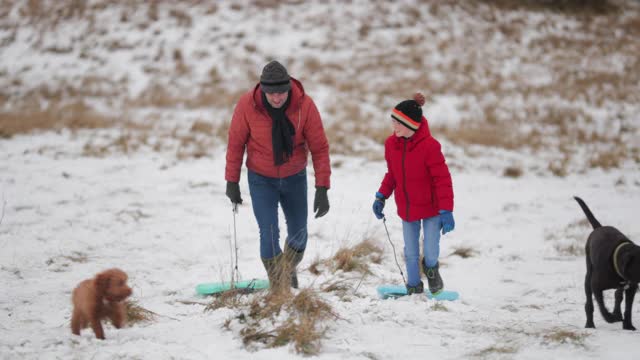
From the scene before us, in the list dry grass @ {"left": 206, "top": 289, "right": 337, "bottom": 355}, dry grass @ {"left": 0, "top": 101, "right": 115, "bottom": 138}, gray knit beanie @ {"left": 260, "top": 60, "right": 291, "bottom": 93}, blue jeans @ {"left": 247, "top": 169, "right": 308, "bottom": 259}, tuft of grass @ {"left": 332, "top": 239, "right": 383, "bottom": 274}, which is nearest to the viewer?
dry grass @ {"left": 206, "top": 289, "right": 337, "bottom": 355}

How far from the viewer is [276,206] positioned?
4418 mm

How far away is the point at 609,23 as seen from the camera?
22.2m

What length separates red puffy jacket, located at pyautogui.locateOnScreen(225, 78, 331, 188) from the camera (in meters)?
4.11

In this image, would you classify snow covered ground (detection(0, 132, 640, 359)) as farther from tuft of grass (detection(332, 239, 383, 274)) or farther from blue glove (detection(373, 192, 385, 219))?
blue glove (detection(373, 192, 385, 219))

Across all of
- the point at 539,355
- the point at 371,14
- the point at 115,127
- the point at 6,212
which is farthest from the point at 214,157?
the point at 371,14

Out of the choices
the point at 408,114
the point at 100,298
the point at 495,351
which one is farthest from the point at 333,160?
the point at 100,298

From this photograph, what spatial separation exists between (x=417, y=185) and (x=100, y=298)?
2.49 meters

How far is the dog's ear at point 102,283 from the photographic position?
314 cm

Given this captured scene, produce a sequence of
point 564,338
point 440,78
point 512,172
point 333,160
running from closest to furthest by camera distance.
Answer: point 564,338, point 512,172, point 333,160, point 440,78

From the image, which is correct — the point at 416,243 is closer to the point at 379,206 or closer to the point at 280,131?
the point at 379,206

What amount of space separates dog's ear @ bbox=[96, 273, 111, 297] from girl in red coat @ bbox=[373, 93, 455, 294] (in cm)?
227

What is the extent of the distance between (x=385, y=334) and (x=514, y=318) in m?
1.26

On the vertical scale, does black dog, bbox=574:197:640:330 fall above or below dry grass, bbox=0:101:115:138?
below

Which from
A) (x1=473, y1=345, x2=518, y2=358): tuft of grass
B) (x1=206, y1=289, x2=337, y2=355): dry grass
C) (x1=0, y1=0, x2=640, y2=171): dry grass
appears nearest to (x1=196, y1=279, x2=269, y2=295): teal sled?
(x1=206, y1=289, x2=337, y2=355): dry grass
